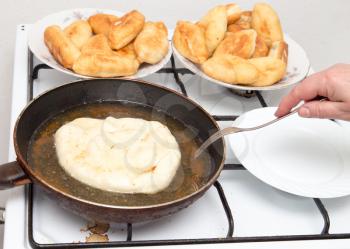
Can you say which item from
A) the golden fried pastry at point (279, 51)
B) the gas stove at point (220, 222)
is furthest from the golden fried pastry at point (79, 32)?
the golden fried pastry at point (279, 51)

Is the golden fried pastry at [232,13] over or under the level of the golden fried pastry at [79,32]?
over

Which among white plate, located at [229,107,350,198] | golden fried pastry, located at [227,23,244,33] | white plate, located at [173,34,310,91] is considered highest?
golden fried pastry, located at [227,23,244,33]

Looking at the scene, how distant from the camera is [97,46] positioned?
0.93 m

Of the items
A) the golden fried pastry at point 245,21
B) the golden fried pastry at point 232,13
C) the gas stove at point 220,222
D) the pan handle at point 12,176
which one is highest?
the golden fried pastry at point 232,13

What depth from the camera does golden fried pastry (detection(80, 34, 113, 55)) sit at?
0.91 m

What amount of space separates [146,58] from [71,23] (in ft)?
0.66

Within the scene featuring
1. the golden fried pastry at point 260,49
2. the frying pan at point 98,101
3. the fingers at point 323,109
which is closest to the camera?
the frying pan at point 98,101

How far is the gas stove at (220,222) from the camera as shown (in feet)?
2.13

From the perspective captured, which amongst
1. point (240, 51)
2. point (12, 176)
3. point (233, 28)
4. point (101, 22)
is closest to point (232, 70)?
point (240, 51)

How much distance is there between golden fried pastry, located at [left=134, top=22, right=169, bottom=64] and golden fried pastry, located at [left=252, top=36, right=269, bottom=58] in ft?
0.57

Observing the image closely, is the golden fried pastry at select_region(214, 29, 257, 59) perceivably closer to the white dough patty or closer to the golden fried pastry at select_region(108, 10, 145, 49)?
the golden fried pastry at select_region(108, 10, 145, 49)

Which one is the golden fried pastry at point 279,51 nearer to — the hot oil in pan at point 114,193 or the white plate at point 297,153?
the white plate at point 297,153

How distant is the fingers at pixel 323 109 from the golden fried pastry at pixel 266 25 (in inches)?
12.8

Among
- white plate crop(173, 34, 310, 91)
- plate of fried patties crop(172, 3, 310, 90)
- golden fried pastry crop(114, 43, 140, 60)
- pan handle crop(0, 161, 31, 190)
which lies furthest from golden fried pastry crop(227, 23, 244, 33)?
pan handle crop(0, 161, 31, 190)
